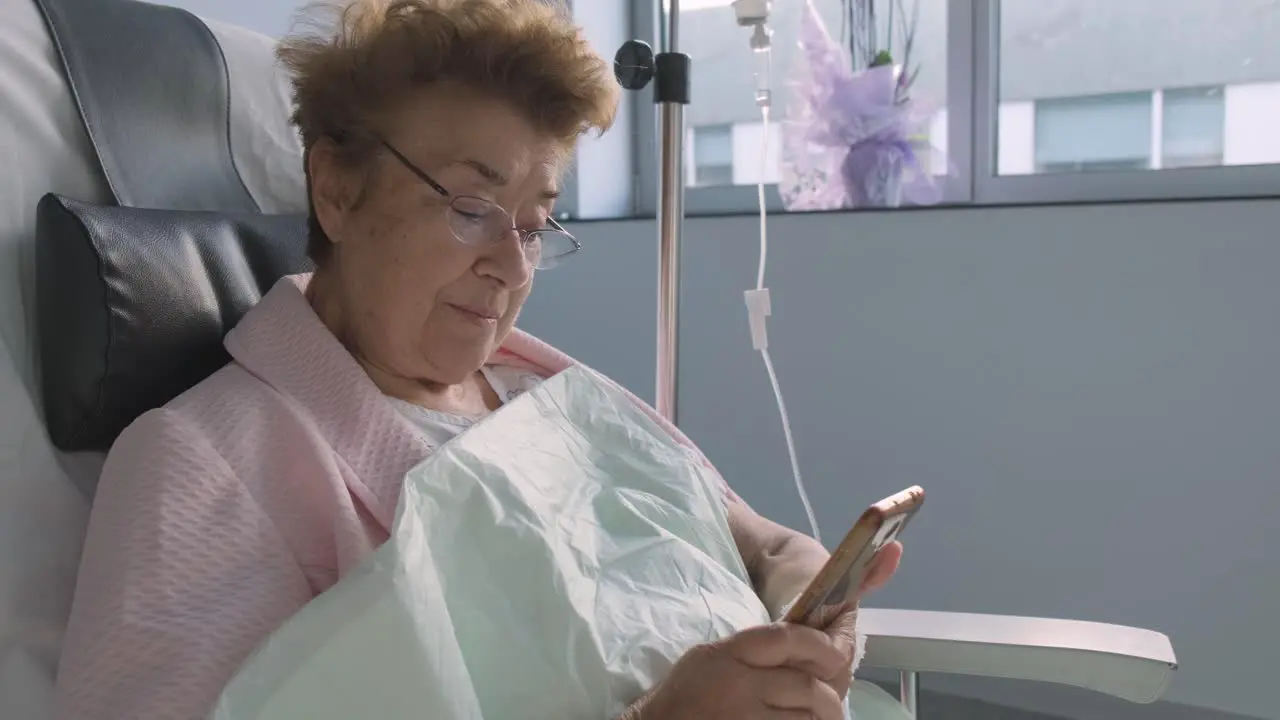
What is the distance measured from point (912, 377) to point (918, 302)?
139 mm

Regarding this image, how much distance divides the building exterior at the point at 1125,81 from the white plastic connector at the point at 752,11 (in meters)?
0.74

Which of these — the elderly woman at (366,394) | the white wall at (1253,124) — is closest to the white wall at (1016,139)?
the white wall at (1253,124)

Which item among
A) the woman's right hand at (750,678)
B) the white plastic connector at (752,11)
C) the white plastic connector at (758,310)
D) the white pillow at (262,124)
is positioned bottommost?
the woman's right hand at (750,678)

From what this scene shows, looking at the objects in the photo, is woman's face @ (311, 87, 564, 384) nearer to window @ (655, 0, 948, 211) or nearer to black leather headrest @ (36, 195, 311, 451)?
black leather headrest @ (36, 195, 311, 451)

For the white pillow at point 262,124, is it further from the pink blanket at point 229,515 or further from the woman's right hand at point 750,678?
the woman's right hand at point 750,678

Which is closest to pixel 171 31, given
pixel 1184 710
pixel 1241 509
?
pixel 1241 509

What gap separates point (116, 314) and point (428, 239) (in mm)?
270

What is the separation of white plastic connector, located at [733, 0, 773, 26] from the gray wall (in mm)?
641

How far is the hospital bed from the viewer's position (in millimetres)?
822

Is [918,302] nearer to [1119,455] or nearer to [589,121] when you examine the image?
[1119,455]

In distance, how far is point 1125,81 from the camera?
1.98 meters

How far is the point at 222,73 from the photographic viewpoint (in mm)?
1108

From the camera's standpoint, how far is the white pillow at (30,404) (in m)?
0.78

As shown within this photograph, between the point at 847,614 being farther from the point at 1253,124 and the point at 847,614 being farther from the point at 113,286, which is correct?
the point at 1253,124
